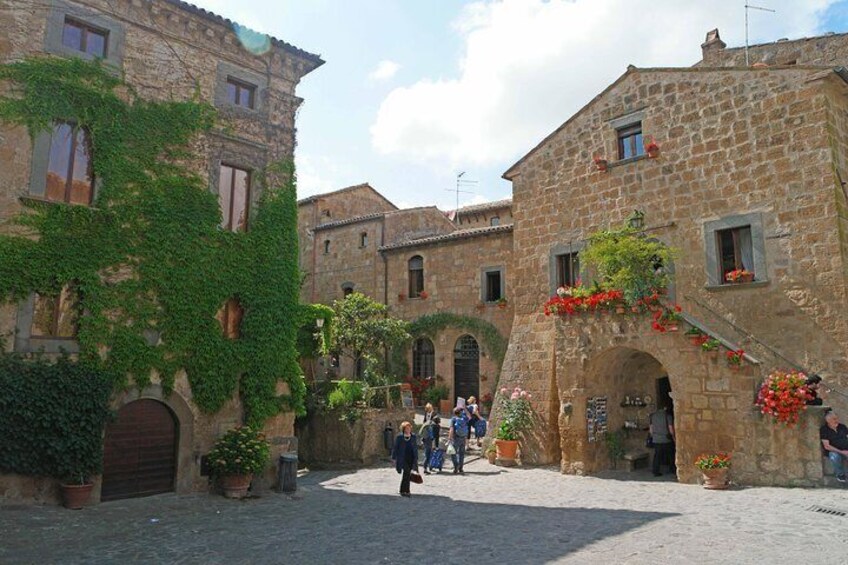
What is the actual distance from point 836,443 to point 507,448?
7.95 metres

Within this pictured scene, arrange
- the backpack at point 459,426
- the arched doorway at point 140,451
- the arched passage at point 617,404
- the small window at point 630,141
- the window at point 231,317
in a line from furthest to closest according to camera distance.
Result: the small window at point 630,141
the backpack at point 459,426
the arched passage at point 617,404
the window at point 231,317
the arched doorway at point 140,451

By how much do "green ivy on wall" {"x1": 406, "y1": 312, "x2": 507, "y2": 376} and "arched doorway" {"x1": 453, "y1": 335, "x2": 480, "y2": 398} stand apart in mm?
591

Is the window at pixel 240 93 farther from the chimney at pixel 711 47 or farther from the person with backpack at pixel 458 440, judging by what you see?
the chimney at pixel 711 47

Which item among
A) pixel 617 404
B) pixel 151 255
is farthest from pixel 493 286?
pixel 151 255

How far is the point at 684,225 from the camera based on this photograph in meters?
15.9

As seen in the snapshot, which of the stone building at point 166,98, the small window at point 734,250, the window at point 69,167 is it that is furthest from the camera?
the small window at point 734,250

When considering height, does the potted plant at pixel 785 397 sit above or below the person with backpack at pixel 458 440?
above

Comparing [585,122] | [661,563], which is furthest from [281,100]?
[661,563]

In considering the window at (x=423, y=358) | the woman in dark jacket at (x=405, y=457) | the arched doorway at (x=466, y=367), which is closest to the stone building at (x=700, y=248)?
the woman in dark jacket at (x=405, y=457)

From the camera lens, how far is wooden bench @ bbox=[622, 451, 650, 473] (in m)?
15.5

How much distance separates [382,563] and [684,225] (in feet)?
39.7

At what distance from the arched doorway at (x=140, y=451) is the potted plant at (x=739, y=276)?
13368 millimetres

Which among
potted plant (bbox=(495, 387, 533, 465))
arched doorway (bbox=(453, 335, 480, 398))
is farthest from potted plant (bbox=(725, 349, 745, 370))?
arched doorway (bbox=(453, 335, 480, 398))

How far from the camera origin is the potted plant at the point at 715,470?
481 inches
